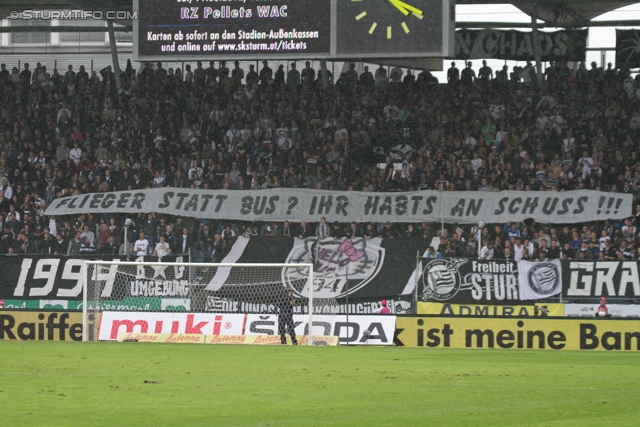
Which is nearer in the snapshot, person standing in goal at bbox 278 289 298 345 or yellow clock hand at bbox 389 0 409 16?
person standing in goal at bbox 278 289 298 345

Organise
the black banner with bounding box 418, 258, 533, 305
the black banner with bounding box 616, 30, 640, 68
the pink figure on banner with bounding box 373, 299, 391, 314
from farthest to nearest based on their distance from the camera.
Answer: the black banner with bounding box 616, 30, 640, 68 → the black banner with bounding box 418, 258, 533, 305 → the pink figure on banner with bounding box 373, 299, 391, 314

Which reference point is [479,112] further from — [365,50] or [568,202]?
[365,50]

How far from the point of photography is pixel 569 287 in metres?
24.3

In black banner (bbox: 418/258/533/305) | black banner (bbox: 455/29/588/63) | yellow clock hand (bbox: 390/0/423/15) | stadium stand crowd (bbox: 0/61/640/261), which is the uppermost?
black banner (bbox: 455/29/588/63)

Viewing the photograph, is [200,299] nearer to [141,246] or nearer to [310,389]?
[141,246]

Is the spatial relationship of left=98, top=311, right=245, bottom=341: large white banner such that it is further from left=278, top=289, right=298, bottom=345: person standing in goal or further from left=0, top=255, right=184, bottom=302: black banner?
left=0, top=255, right=184, bottom=302: black banner

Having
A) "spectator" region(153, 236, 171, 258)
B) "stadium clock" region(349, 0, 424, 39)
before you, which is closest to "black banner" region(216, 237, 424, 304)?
"spectator" region(153, 236, 171, 258)

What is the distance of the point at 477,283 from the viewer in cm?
2431

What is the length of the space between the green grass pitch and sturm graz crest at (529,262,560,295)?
7.08 meters

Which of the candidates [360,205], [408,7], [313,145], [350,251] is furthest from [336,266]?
[408,7]

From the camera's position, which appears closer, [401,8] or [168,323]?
[168,323]

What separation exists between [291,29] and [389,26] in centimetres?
241

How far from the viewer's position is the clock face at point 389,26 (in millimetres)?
23047

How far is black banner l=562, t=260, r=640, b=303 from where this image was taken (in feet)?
79.2
